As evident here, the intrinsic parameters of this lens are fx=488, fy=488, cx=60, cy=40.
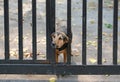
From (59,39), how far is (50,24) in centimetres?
37

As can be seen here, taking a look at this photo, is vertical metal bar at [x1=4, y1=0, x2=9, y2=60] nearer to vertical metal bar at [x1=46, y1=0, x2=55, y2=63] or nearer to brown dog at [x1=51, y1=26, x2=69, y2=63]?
vertical metal bar at [x1=46, y1=0, x2=55, y2=63]

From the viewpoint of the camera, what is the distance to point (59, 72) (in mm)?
5984

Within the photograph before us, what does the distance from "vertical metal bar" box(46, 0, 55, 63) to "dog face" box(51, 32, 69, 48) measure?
2.7 inches

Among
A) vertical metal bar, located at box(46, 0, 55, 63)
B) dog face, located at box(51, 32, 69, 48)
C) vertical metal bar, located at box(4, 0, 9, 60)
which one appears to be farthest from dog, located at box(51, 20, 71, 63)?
vertical metal bar, located at box(4, 0, 9, 60)

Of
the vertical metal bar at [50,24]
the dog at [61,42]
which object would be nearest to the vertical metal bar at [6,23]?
the vertical metal bar at [50,24]

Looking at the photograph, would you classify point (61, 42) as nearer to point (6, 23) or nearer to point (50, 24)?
point (50, 24)

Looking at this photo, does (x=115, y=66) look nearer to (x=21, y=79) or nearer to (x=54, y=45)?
(x=54, y=45)

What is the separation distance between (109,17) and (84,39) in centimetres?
435

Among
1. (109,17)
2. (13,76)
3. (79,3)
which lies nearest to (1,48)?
(13,76)

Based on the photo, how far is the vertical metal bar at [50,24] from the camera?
584cm

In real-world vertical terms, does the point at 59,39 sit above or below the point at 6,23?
below

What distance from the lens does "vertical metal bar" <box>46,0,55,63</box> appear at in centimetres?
584

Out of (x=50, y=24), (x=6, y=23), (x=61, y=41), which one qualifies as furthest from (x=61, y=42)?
→ (x=6, y=23)

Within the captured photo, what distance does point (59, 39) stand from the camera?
20.3ft
